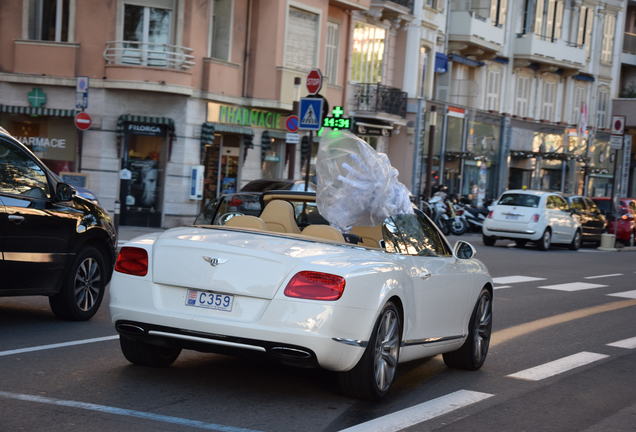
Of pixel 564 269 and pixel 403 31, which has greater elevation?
pixel 403 31

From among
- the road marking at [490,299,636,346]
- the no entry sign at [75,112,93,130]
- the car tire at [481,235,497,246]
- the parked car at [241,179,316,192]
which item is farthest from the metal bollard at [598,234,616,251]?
the road marking at [490,299,636,346]

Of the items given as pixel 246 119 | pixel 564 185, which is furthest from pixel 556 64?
pixel 246 119

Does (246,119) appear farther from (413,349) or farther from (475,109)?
(413,349)

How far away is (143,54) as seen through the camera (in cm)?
2877

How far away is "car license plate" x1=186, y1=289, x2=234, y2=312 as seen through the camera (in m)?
6.91

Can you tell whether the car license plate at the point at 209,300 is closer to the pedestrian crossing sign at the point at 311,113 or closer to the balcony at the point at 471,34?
the pedestrian crossing sign at the point at 311,113

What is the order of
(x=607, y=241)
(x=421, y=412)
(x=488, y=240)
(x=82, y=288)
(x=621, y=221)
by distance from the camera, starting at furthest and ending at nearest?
1. (x=621, y=221)
2. (x=607, y=241)
3. (x=488, y=240)
4. (x=82, y=288)
5. (x=421, y=412)

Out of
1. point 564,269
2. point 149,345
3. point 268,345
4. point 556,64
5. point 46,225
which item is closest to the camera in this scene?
point 268,345

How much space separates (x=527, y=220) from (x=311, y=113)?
10.6 meters

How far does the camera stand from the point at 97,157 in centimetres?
2892

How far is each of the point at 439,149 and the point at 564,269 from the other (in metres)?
22.2

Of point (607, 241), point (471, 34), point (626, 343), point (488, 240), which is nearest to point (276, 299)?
point (626, 343)

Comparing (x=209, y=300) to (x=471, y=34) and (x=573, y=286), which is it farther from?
(x=471, y=34)

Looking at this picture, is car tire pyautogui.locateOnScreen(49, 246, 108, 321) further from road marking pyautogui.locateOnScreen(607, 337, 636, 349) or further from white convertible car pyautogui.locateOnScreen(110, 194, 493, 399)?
road marking pyautogui.locateOnScreen(607, 337, 636, 349)
